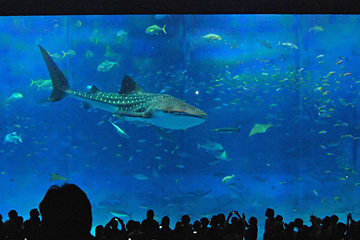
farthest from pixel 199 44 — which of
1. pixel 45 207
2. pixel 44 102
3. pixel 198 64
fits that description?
pixel 45 207

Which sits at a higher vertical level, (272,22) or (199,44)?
(272,22)

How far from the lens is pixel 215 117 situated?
10.2 metres

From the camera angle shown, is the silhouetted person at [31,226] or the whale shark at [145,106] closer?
the silhouetted person at [31,226]

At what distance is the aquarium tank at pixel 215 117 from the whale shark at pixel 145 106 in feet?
6.62

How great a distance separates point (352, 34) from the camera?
9.63m

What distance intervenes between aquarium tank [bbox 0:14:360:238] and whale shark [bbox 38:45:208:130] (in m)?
2.02

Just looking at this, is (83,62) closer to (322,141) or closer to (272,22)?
(272,22)

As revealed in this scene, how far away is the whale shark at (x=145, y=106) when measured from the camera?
238 inches

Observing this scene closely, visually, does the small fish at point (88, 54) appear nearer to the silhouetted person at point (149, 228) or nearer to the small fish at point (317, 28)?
the small fish at point (317, 28)

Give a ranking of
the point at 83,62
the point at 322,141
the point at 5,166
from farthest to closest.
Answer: the point at 5,166
the point at 83,62
the point at 322,141

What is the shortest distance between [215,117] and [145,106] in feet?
13.6

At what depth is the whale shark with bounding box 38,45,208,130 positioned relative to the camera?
6.06 meters

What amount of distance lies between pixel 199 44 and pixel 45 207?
8.73 m

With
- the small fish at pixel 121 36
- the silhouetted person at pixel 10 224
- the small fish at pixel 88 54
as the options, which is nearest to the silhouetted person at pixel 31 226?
the silhouetted person at pixel 10 224
